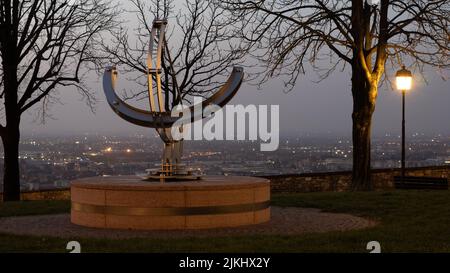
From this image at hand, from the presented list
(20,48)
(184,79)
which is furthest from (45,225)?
(184,79)

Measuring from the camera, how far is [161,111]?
46.1 feet

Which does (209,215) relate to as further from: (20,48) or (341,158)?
(341,158)

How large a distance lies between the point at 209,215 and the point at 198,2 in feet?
48.0

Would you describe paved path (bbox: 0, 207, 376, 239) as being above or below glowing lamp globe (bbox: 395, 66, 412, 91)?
below

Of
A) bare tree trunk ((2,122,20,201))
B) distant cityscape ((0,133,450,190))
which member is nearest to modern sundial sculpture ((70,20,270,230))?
distant cityscape ((0,133,450,190))

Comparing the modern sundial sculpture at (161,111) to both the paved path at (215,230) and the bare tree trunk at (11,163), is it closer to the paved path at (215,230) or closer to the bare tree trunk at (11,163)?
the paved path at (215,230)

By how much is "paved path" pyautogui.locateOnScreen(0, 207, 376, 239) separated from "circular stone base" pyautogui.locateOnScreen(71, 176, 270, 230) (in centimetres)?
28

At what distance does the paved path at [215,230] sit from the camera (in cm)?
1202

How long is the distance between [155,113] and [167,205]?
2.07 m

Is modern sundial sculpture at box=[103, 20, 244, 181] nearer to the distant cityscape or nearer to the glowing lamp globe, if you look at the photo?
the distant cityscape

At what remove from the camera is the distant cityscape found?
22.4m

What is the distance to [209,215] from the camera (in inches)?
503

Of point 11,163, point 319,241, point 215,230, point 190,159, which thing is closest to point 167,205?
point 215,230

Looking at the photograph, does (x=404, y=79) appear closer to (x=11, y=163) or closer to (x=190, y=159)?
(x=190, y=159)
